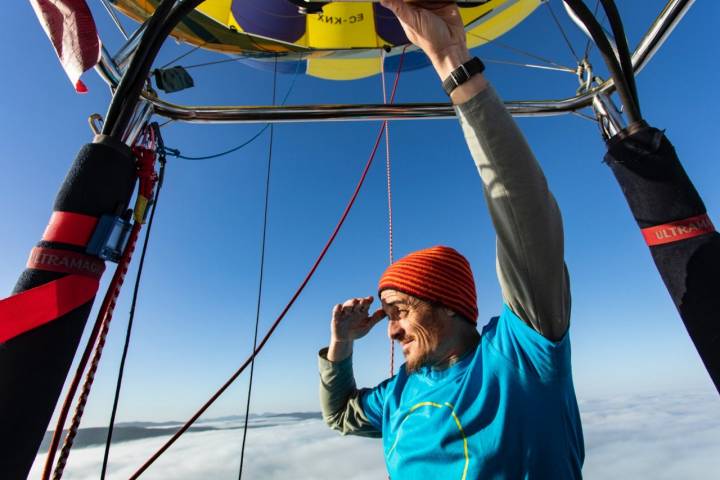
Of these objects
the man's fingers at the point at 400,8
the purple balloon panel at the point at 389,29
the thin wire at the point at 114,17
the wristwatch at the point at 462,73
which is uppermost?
the purple balloon panel at the point at 389,29

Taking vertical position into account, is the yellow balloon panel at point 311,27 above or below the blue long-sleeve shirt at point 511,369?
above

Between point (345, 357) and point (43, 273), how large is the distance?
996 mm

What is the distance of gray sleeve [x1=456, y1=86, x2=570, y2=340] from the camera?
0.85 m

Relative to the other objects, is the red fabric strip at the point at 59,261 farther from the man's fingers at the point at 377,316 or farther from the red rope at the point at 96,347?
the man's fingers at the point at 377,316

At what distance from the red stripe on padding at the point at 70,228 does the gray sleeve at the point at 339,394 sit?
37.3 inches

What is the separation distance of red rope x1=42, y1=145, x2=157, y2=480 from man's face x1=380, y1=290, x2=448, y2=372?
0.69m

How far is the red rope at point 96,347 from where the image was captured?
821 millimetres

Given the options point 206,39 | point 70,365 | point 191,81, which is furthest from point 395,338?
point 206,39

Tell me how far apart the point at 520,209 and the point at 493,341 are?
1.17ft

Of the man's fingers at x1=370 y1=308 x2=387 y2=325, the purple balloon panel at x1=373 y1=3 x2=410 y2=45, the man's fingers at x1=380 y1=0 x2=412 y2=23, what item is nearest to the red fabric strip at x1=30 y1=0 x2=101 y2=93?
the man's fingers at x1=380 y1=0 x2=412 y2=23

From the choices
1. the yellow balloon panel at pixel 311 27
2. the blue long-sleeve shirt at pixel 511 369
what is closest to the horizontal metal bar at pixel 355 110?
the blue long-sleeve shirt at pixel 511 369

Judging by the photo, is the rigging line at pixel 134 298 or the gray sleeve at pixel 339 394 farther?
the gray sleeve at pixel 339 394

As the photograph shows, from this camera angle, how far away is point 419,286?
123cm

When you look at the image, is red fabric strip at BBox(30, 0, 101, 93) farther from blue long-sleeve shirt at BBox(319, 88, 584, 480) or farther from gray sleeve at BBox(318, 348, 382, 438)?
gray sleeve at BBox(318, 348, 382, 438)
